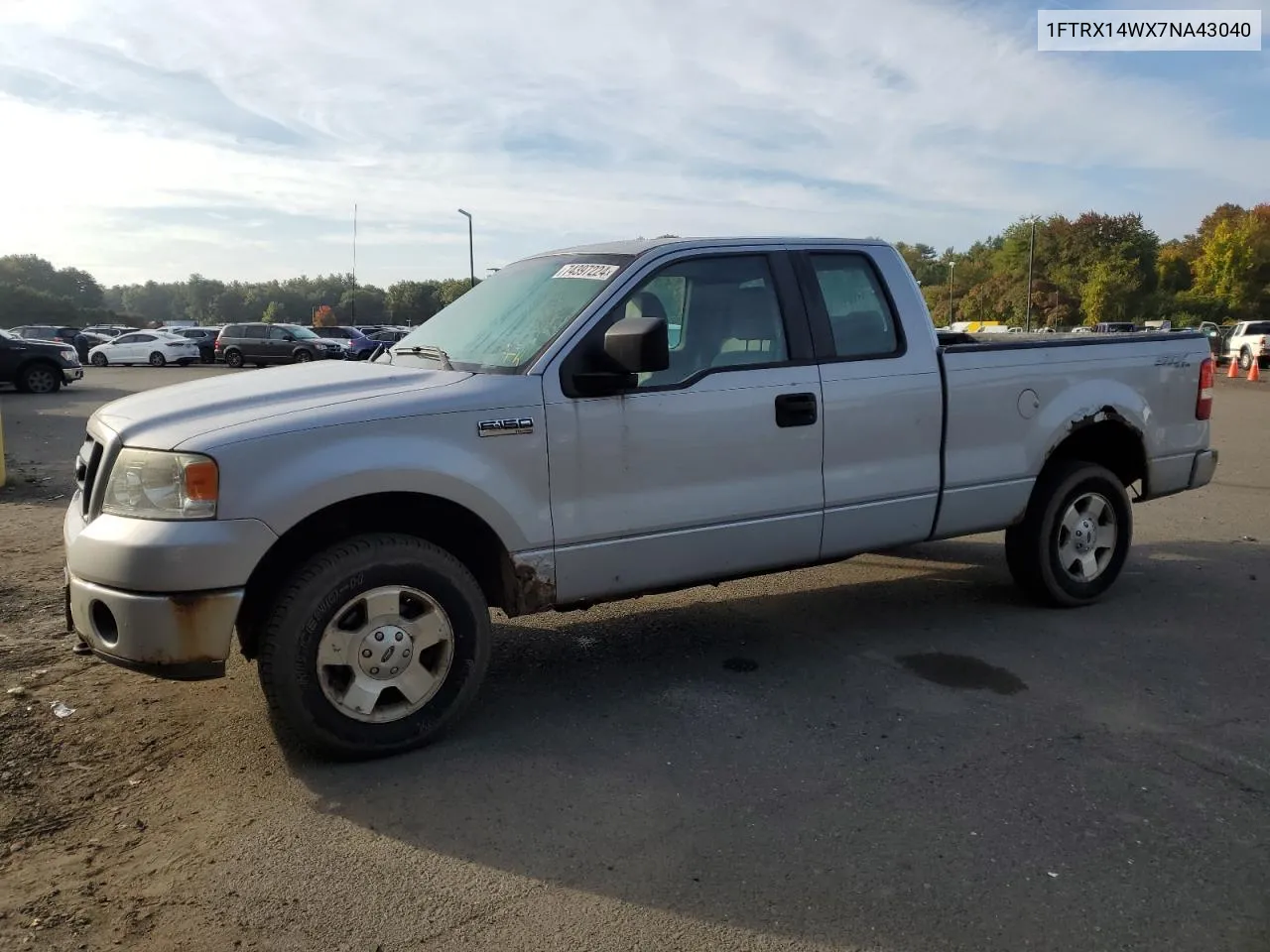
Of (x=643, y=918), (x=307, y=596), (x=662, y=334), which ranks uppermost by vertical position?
(x=662, y=334)

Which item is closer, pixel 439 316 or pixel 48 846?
pixel 48 846

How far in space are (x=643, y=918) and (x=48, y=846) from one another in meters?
1.87

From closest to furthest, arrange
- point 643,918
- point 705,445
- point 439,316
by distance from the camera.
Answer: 1. point 643,918
2. point 705,445
3. point 439,316

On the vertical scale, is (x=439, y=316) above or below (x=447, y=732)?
above

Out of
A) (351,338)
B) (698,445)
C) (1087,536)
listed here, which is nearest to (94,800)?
(698,445)

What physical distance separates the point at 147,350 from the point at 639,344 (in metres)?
37.8

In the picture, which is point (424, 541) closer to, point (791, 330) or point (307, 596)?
point (307, 596)

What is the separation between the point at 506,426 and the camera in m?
3.78

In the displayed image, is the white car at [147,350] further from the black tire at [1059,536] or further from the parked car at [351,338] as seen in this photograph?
the black tire at [1059,536]

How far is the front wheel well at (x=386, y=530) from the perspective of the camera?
11.9 feet

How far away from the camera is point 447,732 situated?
3904mm

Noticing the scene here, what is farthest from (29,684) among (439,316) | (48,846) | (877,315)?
(877,315)

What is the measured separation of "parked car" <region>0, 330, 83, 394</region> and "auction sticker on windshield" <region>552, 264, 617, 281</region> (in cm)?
2084

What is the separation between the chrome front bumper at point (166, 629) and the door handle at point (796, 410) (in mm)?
2315
